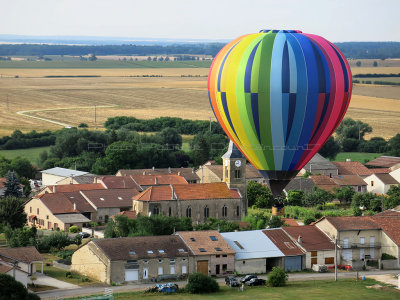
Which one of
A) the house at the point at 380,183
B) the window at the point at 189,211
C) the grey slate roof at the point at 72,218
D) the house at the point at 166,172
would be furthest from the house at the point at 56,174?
the house at the point at 380,183

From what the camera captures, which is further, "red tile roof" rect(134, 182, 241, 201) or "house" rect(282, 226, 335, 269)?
"red tile roof" rect(134, 182, 241, 201)

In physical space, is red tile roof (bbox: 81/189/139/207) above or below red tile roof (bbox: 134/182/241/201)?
below

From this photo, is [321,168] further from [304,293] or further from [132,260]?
[304,293]

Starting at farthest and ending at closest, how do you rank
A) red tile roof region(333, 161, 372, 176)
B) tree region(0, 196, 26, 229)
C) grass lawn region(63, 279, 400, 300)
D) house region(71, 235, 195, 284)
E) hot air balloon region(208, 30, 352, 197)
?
red tile roof region(333, 161, 372, 176) → tree region(0, 196, 26, 229) → house region(71, 235, 195, 284) → grass lawn region(63, 279, 400, 300) → hot air balloon region(208, 30, 352, 197)

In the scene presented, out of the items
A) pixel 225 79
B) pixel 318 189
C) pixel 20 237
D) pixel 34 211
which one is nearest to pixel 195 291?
pixel 225 79

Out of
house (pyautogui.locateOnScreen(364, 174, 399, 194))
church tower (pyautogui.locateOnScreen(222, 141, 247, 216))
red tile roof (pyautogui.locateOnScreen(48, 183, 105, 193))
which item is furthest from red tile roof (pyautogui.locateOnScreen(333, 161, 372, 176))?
red tile roof (pyautogui.locateOnScreen(48, 183, 105, 193))

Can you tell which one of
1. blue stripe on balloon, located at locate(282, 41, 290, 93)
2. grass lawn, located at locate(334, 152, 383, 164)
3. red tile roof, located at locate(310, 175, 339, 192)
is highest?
blue stripe on balloon, located at locate(282, 41, 290, 93)

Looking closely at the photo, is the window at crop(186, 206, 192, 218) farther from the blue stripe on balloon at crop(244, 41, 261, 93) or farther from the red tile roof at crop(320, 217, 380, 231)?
the blue stripe on balloon at crop(244, 41, 261, 93)

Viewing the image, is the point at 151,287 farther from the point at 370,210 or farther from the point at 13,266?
the point at 370,210
